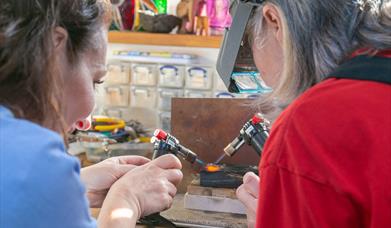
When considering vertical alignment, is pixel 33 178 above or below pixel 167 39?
above

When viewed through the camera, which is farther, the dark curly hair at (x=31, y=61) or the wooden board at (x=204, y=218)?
the wooden board at (x=204, y=218)

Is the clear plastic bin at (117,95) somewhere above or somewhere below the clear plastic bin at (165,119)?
above

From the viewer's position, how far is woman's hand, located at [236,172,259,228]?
0.97 m

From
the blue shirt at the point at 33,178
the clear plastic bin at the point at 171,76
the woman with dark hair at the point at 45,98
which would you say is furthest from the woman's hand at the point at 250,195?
the clear plastic bin at the point at 171,76

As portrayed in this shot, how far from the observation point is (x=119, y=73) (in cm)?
225

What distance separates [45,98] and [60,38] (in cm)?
9

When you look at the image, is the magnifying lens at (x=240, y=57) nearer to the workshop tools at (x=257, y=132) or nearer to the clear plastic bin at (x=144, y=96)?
the workshop tools at (x=257, y=132)

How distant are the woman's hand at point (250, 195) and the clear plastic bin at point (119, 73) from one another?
1.35 m

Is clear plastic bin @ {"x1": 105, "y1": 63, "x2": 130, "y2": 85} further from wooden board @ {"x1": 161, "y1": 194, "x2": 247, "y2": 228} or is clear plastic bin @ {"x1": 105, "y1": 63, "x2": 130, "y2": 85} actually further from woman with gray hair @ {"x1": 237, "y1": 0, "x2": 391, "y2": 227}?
woman with gray hair @ {"x1": 237, "y1": 0, "x2": 391, "y2": 227}

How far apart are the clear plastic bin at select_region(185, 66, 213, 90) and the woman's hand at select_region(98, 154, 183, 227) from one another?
3.82 feet

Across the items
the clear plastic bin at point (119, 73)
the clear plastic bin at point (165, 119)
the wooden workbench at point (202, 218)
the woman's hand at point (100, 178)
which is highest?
the woman's hand at point (100, 178)

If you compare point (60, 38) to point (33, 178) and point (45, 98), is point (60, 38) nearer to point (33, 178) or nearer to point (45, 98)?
point (45, 98)

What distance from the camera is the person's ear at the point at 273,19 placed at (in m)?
0.74

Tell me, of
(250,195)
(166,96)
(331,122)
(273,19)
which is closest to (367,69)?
(331,122)
